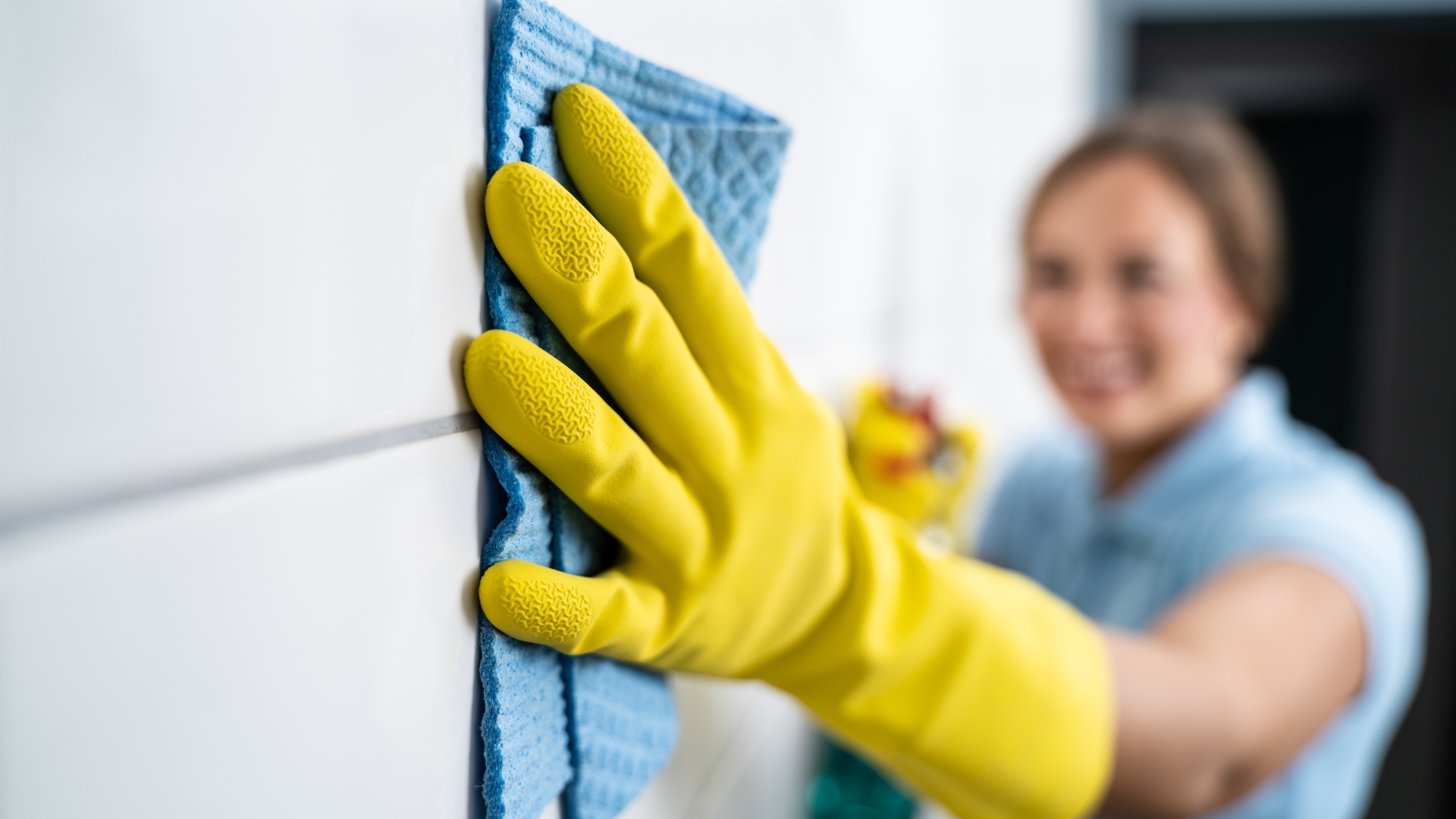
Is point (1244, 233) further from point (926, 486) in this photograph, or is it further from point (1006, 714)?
point (1006, 714)

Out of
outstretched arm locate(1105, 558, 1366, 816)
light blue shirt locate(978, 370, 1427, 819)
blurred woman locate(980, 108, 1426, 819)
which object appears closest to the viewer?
outstretched arm locate(1105, 558, 1366, 816)

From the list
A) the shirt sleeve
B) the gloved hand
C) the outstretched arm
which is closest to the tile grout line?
the outstretched arm

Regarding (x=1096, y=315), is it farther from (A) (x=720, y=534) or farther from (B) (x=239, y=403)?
(B) (x=239, y=403)

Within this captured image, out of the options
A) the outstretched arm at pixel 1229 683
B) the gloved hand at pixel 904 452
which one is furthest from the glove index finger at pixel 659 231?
the gloved hand at pixel 904 452

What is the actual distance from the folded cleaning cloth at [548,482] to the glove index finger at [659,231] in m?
0.01

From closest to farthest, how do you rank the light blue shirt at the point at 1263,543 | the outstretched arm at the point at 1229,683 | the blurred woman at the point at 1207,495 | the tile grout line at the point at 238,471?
the tile grout line at the point at 238,471 → the outstretched arm at the point at 1229,683 → the blurred woman at the point at 1207,495 → the light blue shirt at the point at 1263,543

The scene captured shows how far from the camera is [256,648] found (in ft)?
0.76

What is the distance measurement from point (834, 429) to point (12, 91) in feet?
1.07

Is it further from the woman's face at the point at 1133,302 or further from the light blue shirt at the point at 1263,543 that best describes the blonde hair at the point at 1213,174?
the light blue shirt at the point at 1263,543

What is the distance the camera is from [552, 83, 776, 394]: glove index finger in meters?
0.33

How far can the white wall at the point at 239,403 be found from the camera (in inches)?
6.9

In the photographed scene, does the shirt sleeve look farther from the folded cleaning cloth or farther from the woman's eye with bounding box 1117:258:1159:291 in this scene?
the folded cleaning cloth

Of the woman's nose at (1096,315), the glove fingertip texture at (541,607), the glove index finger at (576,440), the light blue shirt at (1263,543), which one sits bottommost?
the light blue shirt at (1263,543)

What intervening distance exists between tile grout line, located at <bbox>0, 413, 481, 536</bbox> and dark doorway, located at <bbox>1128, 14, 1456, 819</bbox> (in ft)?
8.69
